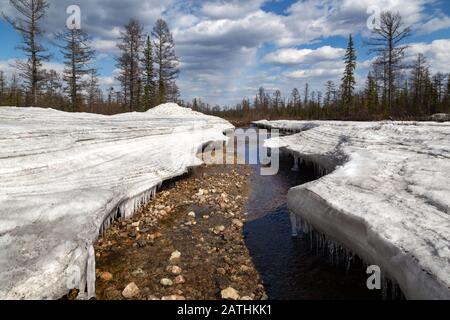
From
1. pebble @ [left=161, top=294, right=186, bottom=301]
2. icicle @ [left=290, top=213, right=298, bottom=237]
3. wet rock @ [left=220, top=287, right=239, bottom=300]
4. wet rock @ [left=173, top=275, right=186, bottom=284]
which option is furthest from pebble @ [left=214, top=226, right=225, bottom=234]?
pebble @ [left=161, top=294, right=186, bottom=301]

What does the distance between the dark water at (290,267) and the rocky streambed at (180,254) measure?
16cm

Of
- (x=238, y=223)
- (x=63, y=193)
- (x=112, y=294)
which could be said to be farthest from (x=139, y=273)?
(x=238, y=223)

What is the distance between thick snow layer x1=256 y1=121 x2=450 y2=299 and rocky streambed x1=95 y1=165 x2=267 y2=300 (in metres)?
1.06

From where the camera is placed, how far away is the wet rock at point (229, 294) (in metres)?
3.02

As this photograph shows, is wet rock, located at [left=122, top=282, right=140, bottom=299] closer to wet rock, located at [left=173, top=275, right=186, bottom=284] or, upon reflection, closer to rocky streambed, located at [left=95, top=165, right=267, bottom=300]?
rocky streambed, located at [left=95, top=165, right=267, bottom=300]

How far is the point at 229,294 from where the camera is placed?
3061mm

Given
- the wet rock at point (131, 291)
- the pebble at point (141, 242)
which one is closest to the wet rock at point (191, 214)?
the pebble at point (141, 242)

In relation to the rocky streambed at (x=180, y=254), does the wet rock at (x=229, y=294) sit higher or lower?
lower

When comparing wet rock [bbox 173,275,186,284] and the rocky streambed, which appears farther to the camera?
wet rock [bbox 173,275,186,284]

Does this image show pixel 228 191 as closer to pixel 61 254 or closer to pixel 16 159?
pixel 16 159

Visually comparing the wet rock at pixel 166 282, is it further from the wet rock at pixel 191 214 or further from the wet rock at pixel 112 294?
the wet rock at pixel 191 214

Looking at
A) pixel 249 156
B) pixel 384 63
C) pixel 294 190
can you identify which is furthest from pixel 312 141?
pixel 384 63

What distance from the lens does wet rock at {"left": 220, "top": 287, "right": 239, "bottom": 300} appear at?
9.90 ft

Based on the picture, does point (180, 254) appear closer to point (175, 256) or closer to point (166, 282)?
point (175, 256)
